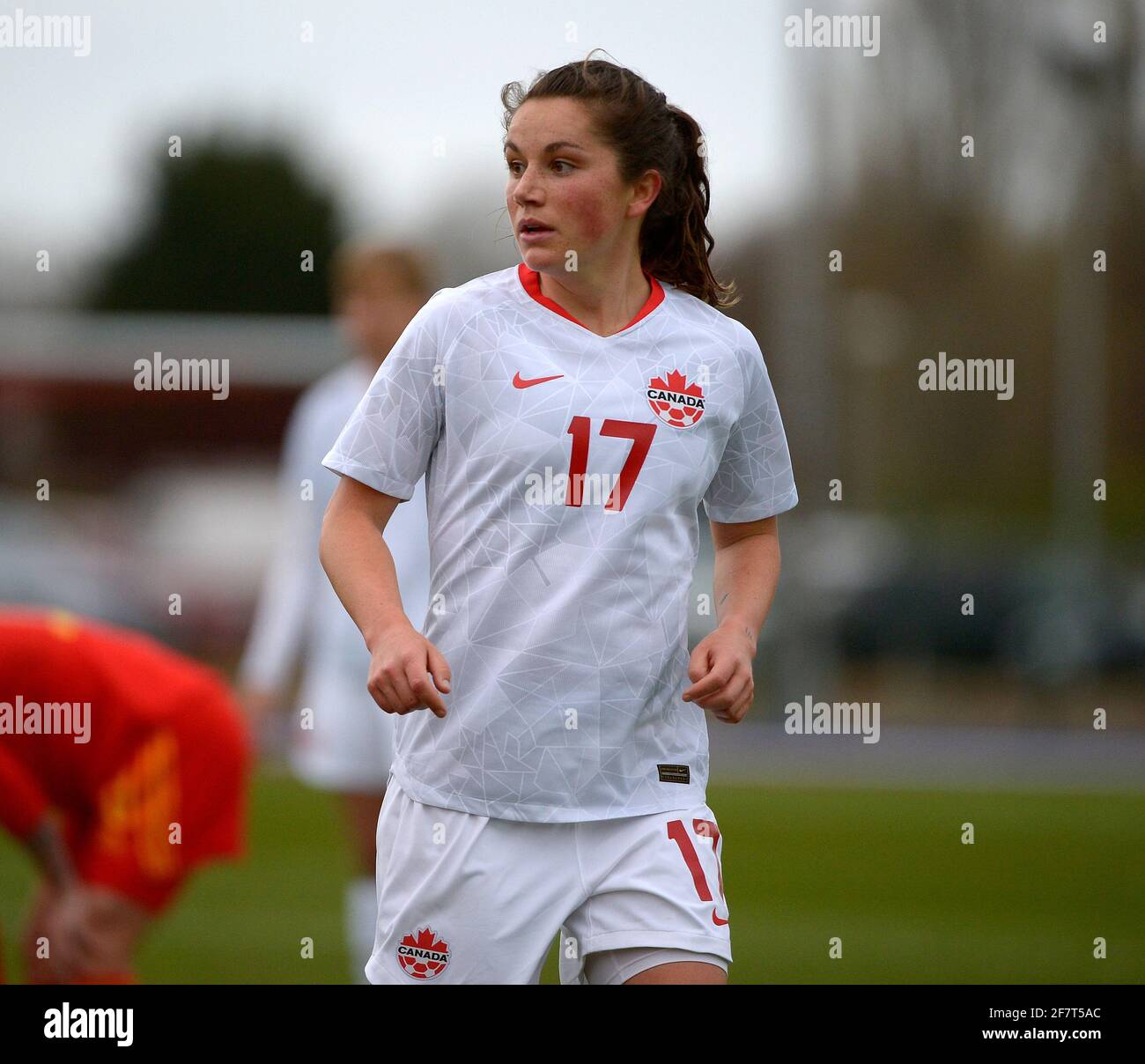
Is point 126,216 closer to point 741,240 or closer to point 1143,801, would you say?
point 741,240

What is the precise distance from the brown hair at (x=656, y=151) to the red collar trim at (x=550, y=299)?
142 mm

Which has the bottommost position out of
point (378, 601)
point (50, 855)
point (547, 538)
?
point (50, 855)

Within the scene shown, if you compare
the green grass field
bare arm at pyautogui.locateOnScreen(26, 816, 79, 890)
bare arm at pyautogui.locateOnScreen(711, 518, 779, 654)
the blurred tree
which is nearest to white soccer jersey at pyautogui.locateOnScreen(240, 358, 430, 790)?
the green grass field

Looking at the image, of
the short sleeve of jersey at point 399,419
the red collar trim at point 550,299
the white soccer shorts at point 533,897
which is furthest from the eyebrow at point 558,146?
the white soccer shorts at point 533,897

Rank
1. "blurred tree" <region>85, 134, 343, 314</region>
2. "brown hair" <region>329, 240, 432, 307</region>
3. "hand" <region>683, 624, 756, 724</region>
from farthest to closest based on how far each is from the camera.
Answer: "blurred tree" <region>85, 134, 343, 314</region> < "brown hair" <region>329, 240, 432, 307</region> < "hand" <region>683, 624, 756, 724</region>

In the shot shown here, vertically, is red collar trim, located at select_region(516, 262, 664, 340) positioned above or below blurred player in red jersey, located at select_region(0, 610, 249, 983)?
above

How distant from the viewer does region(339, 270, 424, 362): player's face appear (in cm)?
571

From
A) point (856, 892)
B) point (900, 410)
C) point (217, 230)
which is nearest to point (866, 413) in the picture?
point (900, 410)

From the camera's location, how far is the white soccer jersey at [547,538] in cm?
312

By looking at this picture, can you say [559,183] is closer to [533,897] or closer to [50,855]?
[533,897]

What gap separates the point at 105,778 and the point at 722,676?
174 centimetres

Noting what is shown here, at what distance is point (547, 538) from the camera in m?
3.12

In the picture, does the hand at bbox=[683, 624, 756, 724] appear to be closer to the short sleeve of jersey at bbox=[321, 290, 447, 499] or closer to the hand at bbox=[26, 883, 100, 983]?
the short sleeve of jersey at bbox=[321, 290, 447, 499]

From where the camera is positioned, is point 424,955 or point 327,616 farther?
point 327,616
